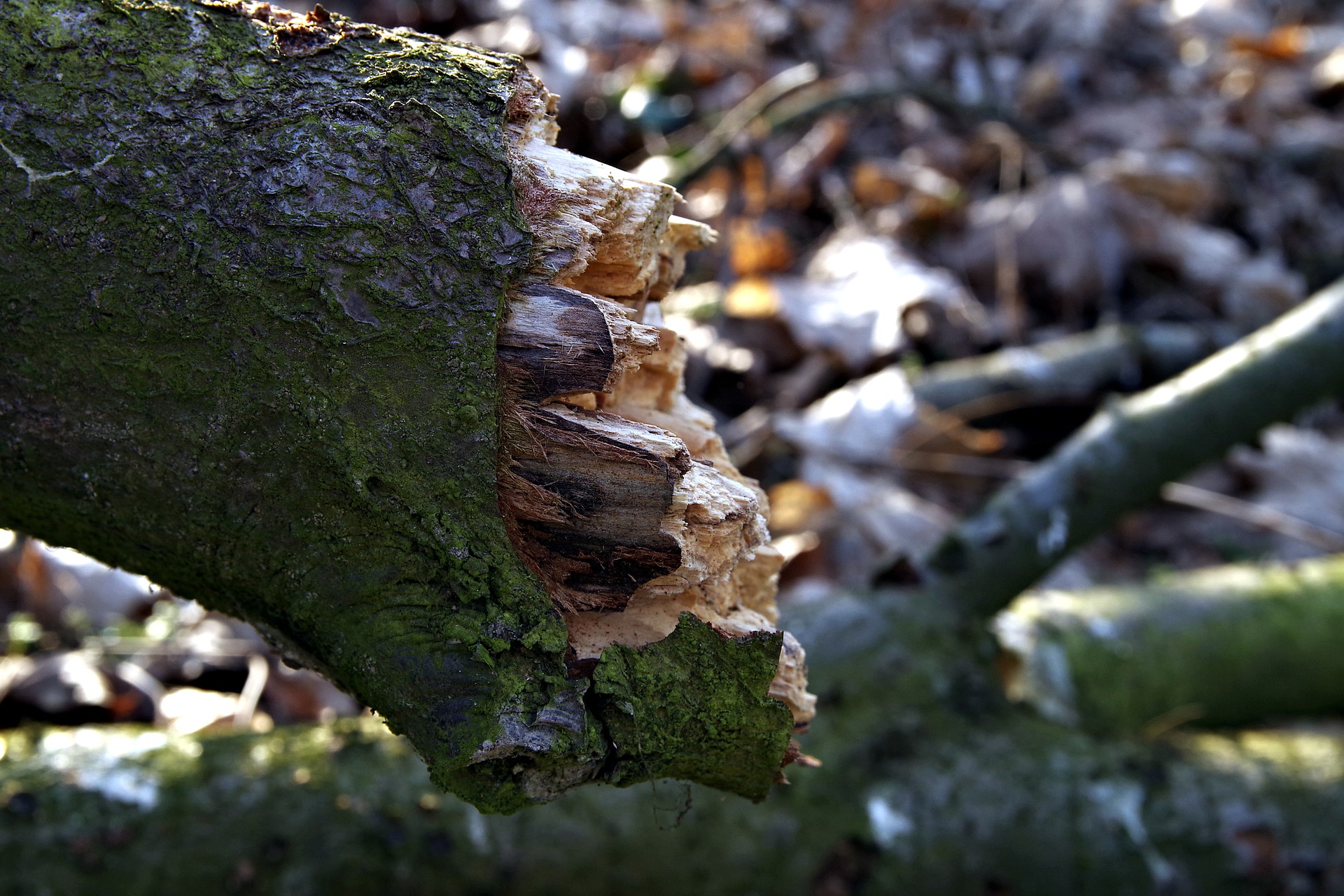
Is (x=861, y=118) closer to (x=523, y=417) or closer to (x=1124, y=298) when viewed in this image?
(x=1124, y=298)

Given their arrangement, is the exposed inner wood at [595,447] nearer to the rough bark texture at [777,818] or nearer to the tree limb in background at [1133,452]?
the rough bark texture at [777,818]

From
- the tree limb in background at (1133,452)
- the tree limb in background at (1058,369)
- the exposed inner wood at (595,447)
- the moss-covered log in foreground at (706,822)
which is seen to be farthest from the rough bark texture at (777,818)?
the tree limb in background at (1058,369)

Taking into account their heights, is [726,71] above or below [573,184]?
above

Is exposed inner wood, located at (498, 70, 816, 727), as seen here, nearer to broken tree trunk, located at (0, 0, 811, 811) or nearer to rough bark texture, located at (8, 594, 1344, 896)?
broken tree trunk, located at (0, 0, 811, 811)

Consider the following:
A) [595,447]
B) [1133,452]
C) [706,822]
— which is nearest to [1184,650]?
[1133,452]

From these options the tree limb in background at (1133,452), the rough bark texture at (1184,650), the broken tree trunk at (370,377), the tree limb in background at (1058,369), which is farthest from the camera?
the tree limb in background at (1058,369)

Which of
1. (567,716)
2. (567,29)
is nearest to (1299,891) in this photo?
(567,716)
